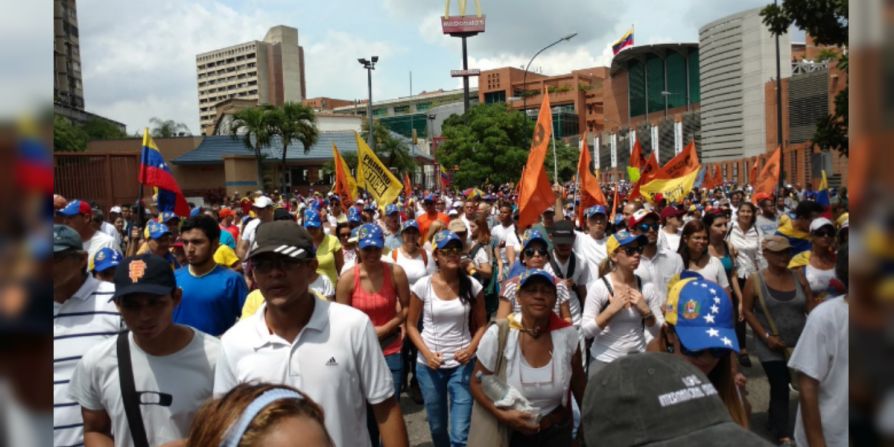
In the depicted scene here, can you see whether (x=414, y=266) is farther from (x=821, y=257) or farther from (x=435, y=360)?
(x=821, y=257)

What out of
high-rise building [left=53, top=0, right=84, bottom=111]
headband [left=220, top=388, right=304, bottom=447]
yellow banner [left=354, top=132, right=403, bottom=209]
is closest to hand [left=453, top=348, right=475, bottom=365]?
headband [left=220, top=388, right=304, bottom=447]

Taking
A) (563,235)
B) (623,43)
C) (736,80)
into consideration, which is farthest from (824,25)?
(623,43)

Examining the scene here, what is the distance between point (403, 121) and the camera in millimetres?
115000

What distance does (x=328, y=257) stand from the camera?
6.21 metres

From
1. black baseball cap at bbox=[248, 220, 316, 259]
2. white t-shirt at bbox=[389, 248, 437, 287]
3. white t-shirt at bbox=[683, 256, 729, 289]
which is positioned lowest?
white t-shirt at bbox=[683, 256, 729, 289]

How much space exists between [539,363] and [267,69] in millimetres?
132675

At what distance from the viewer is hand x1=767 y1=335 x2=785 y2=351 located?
4.76m

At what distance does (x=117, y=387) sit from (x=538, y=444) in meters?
2.04

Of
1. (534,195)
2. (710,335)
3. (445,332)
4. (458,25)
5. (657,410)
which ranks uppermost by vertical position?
(458,25)

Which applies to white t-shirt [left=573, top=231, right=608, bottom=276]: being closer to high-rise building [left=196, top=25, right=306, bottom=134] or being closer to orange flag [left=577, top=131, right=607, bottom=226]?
orange flag [left=577, top=131, right=607, bottom=226]

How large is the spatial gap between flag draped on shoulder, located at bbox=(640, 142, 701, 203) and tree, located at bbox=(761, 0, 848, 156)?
2400 mm

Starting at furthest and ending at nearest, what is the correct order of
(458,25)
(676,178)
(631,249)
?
(458,25)
(676,178)
(631,249)

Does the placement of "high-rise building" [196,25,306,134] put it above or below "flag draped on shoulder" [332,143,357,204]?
above

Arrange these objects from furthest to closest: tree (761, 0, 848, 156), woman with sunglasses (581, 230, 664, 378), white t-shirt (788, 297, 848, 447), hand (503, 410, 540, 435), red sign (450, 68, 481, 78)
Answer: red sign (450, 68, 481, 78) → tree (761, 0, 848, 156) → woman with sunglasses (581, 230, 664, 378) → hand (503, 410, 540, 435) → white t-shirt (788, 297, 848, 447)
